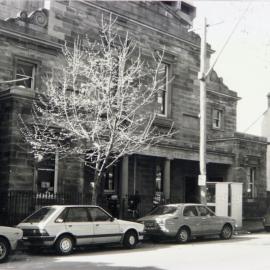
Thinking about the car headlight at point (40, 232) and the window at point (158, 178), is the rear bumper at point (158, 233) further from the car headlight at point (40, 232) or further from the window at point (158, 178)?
the window at point (158, 178)

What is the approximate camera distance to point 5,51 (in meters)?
20.5

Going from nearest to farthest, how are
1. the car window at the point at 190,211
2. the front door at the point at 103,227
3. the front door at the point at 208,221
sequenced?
the front door at the point at 103,227 → the car window at the point at 190,211 → the front door at the point at 208,221

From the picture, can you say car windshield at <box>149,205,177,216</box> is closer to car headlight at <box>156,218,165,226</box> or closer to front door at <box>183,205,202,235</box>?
front door at <box>183,205,202,235</box>

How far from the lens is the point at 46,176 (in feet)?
64.8

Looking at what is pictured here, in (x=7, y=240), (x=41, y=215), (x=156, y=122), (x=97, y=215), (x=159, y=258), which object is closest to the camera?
(x=7, y=240)

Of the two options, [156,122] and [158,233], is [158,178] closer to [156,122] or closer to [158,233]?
[156,122]

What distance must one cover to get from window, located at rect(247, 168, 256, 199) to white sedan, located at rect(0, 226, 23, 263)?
697 inches

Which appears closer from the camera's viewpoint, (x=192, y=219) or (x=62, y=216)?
(x=62, y=216)

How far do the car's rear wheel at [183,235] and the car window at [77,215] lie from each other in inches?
154

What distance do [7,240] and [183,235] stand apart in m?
6.82

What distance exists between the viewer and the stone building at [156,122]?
60.9ft

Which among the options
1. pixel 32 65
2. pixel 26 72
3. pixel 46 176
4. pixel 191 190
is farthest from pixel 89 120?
pixel 191 190

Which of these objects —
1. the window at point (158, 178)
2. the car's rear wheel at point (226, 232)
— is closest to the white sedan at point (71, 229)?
the car's rear wheel at point (226, 232)

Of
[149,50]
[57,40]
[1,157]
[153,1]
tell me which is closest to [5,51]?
[57,40]
